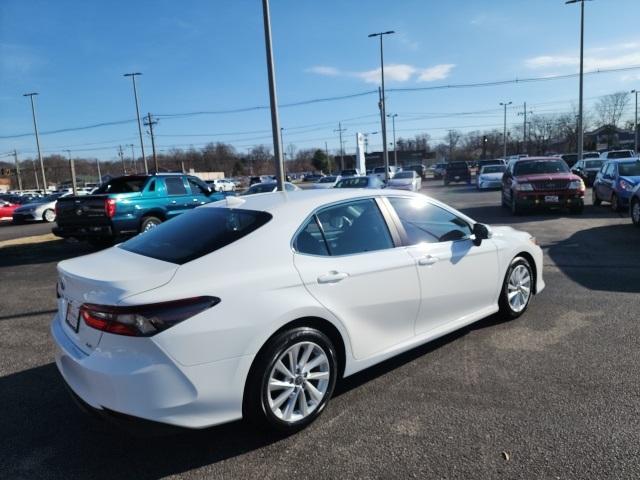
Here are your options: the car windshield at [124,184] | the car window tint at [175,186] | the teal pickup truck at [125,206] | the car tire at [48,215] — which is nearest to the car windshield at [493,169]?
the teal pickup truck at [125,206]

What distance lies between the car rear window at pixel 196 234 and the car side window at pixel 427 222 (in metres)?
1.28

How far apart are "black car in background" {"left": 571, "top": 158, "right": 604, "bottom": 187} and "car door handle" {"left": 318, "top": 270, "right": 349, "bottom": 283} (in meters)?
27.1

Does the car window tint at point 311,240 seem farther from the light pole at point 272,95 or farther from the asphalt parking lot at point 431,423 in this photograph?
the light pole at point 272,95

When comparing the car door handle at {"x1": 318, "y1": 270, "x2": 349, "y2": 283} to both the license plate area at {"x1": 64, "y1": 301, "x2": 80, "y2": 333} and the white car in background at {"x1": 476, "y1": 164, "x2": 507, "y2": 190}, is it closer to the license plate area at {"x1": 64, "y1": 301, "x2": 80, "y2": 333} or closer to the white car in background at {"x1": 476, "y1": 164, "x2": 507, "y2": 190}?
the license plate area at {"x1": 64, "y1": 301, "x2": 80, "y2": 333}

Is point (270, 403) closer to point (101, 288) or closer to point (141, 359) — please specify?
point (141, 359)

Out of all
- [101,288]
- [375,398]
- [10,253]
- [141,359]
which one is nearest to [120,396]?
[141,359]

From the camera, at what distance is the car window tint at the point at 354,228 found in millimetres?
3643

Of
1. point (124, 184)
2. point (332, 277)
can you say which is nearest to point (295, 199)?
point (332, 277)

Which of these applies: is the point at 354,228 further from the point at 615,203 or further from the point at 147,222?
the point at 615,203

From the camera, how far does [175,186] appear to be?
12320 millimetres

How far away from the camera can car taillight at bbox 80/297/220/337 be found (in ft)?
8.74

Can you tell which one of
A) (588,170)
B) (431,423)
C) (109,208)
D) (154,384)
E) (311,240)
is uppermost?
(311,240)

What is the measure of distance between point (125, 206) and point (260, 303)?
29.4 ft

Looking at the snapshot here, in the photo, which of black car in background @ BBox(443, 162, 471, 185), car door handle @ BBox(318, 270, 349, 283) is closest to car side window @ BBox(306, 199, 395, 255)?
car door handle @ BBox(318, 270, 349, 283)
